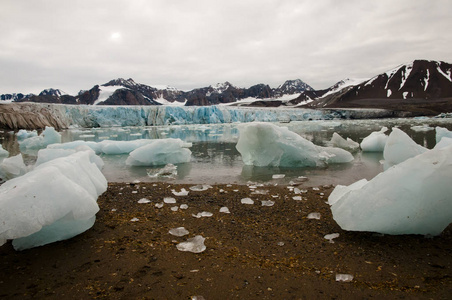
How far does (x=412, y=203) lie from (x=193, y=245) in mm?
2075

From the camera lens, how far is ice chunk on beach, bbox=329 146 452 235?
2.33 metres

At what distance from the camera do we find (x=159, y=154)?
7.48 m

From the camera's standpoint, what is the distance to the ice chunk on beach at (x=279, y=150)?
21.9 ft

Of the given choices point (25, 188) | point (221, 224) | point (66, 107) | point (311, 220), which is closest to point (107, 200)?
point (25, 188)

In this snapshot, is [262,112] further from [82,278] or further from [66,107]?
[82,278]

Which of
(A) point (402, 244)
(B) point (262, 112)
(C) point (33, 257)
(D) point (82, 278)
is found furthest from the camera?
(B) point (262, 112)

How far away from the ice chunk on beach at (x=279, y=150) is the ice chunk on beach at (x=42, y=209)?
501 centimetres

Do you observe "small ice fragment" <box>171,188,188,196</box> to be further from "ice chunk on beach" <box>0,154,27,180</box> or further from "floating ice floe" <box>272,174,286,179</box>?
"ice chunk on beach" <box>0,154,27,180</box>

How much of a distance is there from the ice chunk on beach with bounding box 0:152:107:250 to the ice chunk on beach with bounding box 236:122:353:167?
5.01 meters

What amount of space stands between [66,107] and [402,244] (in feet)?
121

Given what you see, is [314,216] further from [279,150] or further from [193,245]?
[279,150]

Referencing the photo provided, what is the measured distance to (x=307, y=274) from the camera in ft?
6.15

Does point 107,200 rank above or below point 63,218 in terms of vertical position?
below

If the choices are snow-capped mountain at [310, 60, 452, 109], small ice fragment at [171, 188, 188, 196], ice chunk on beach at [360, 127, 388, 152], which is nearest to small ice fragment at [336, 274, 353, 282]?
small ice fragment at [171, 188, 188, 196]
